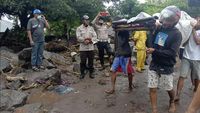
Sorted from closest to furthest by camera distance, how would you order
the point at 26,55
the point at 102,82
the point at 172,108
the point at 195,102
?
the point at 195,102
the point at 172,108
the point at 102,82
the point at 26,55

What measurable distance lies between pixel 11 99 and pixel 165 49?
3.73 m

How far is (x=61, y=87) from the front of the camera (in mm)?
9664

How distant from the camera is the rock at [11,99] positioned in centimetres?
820

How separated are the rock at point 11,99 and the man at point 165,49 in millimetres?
3151

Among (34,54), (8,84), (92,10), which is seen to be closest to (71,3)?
(92,10)

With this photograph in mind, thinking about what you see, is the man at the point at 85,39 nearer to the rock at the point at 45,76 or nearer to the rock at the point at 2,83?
the rock at the point at 45,76

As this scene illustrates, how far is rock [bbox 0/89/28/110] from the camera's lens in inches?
323

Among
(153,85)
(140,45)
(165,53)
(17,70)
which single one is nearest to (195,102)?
(165,53)

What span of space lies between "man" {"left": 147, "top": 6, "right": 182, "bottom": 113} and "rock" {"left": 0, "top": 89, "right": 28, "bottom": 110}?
315 cm

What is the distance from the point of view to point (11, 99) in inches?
331

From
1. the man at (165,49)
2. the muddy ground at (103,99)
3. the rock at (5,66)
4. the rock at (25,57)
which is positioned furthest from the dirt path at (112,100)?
the rock at (25,57)

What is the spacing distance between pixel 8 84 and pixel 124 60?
3.29 m

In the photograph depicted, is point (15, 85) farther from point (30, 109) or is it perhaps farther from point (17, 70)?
point (30, 109)

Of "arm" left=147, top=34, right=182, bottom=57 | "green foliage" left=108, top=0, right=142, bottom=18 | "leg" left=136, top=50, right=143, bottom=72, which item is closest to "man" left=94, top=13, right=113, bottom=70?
"leg" left=136, top=50, right=143, bottom=72
